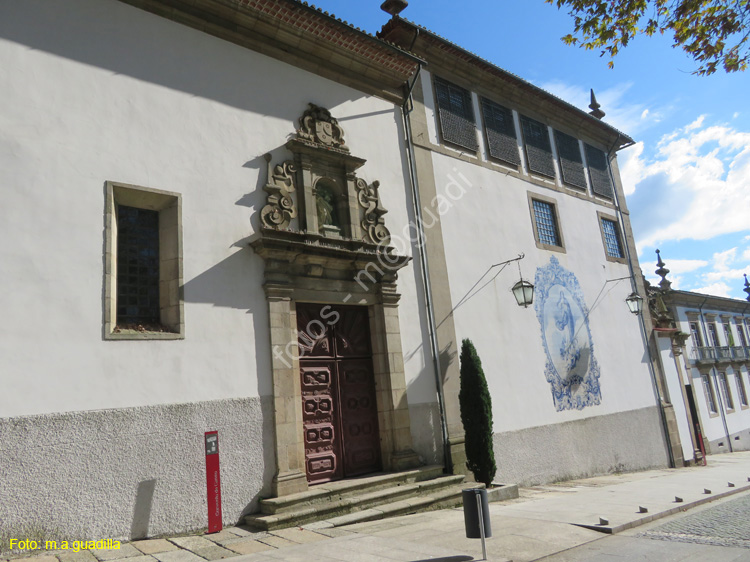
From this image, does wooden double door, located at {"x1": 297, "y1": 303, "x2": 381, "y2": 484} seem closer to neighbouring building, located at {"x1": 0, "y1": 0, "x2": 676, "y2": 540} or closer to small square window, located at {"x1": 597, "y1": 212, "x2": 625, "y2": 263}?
neighbouring building, located at {"x1": 0, "y1": 0, "x2": 676, "y2": 540}

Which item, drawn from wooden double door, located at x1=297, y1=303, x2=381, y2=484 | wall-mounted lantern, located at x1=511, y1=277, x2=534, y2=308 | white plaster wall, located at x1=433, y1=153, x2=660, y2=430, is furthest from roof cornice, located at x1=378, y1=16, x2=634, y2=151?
wooden double door, located at x1=297, y1=303, x2=381, y2=484

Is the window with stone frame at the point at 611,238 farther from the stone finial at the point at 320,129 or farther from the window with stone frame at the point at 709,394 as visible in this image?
the window with stone frame at the point at 709,394

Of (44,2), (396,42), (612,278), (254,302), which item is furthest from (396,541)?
(612,278)

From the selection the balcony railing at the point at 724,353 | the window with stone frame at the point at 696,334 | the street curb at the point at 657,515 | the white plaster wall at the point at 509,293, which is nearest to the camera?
the street curb at the point at 657,515

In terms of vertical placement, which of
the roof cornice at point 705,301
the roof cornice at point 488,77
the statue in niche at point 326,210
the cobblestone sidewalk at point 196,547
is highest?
the roof cornice at point 488,77

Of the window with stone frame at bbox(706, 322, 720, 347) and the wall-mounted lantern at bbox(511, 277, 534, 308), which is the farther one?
the window with stone frame at bbox(706, 322, 720, 347)

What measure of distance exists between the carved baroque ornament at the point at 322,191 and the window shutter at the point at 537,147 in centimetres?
601

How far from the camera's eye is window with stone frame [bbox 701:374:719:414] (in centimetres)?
2552

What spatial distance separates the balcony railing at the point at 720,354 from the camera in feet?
85.5

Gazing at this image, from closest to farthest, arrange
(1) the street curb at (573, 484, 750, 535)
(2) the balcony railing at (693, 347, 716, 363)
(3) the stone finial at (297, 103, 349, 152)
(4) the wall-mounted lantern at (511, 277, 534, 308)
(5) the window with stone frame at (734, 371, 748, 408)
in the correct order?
(1) the street curb at (573, 484, 750, 535), (3) the stone finial at (297, 103, 349, 152), (4) the wall-mounted lantern at (511, 277, 534, 308), (2) the balcony railing at (693, 347, 716, 363), (5) the window with stone frame at (734, 371, 748, 408)

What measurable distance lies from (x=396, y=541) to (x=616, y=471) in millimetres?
9911

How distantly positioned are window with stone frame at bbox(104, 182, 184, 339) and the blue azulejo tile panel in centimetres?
835

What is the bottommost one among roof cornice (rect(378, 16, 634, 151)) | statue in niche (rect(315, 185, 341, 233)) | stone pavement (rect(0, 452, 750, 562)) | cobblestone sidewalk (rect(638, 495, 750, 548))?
cobblestone sidewalk (rect(638, 495, 750, 548))

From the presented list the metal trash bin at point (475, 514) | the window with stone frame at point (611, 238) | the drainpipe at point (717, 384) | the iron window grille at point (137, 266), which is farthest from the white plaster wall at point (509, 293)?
the drainpipe at point (717, 384)
